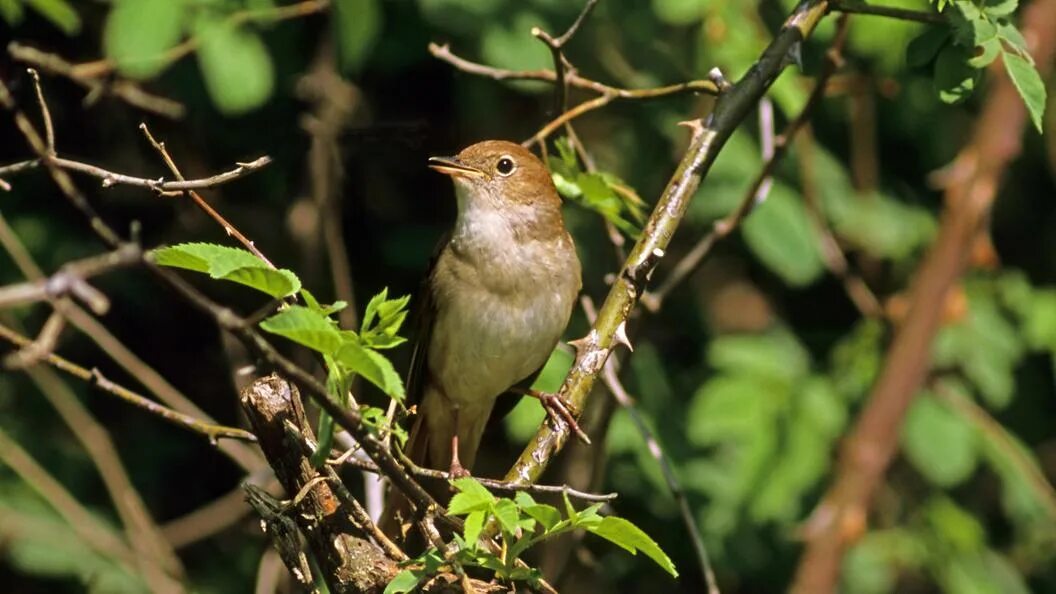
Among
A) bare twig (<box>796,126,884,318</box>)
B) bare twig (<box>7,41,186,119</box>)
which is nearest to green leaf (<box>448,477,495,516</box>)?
bare twig (<box>7,41,186,119</box>)

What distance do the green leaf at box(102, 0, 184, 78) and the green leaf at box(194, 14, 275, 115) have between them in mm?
141

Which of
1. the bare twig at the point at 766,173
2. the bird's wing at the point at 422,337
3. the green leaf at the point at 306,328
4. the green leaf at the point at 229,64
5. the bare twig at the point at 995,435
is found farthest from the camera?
the bare twig at the point at 995,435

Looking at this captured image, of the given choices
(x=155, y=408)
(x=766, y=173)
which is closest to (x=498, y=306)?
(x=766, y=173)

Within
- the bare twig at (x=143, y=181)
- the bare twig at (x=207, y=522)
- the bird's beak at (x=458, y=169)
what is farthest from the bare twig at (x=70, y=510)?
the bare twig at (x=143, y=181)

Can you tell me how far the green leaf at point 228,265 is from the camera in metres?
1.95

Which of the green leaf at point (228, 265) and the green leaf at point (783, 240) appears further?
the green leaf at point (783, 240)

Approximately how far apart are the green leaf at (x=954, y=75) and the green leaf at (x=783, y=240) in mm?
2030

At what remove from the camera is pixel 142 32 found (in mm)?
4211

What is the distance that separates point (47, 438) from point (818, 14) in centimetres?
346

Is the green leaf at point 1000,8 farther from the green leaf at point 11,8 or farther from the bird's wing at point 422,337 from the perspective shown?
the green leaf at point 11,8

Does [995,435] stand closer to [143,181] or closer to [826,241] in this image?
[826,241]

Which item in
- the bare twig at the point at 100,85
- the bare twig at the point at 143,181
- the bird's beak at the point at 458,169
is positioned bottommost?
the bird's beak at the point at 458,169

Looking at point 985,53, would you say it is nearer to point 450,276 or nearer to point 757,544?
point 450,276

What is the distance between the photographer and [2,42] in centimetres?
532
